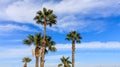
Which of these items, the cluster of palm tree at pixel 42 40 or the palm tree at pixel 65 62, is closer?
the cluster of palm tree at pixel 42 40

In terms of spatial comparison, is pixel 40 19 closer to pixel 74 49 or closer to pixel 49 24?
pixel 49 24

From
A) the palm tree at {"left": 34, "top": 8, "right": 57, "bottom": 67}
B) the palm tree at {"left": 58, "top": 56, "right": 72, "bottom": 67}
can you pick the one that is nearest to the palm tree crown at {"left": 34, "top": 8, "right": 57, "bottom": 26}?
the palm tree at {"left": 34, "top": 8, "right": 57, "bottom": 67}

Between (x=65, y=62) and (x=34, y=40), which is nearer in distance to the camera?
(x=34, y=40)

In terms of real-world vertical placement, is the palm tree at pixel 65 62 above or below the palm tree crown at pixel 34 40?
below

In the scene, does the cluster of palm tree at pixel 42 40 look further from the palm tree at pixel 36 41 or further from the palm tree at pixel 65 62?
the palm tree at pixel 65 62

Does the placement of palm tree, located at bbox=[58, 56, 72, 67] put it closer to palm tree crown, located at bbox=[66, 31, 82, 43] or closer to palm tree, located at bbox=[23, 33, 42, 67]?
palm tree crown, located at bbox=[66, 31, 82, 43]

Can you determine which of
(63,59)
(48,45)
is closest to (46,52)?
(48,45)

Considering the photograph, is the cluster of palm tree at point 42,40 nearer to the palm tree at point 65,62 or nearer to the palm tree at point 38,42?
the palm tree at point 38,42

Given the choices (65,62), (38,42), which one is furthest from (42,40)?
(65,62)

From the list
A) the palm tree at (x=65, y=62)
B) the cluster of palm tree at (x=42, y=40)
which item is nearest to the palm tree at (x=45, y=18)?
the cluster of palm tree at (x=42, y=40)

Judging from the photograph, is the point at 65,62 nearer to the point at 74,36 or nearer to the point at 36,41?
the point at 74,36

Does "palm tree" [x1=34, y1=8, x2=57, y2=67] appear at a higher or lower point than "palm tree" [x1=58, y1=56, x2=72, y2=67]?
higher

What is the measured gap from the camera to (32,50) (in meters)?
61.7

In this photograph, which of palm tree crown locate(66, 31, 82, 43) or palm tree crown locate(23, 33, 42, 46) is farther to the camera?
palm tree crown locate(66, 31, 82, 43)
